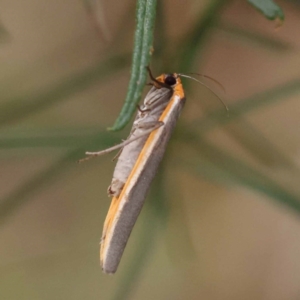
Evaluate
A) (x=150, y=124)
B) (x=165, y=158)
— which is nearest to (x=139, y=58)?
(x=150, y=124)

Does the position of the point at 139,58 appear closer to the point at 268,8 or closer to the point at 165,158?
the point at 268,8

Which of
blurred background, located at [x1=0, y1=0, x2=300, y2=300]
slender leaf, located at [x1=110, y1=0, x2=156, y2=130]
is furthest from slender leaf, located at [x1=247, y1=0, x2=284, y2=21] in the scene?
blurred background, located at [x1=0, y1=0, x2=300, y2=300]

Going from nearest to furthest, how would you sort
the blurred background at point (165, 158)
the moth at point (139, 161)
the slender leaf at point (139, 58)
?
1. the slender leaf at point (139, 58)
2. the moth at point (139, 161)
3. the blurred background at point (165, 158)

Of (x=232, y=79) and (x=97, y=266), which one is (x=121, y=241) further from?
(x=232, y=79)

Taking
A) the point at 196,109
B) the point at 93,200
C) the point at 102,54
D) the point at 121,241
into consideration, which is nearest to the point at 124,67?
the point at 102,54

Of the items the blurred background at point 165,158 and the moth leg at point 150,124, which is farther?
the blurred background at point 165,158

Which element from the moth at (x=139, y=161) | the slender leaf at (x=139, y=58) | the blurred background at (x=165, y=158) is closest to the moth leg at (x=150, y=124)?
the moth at (x=139, y=161)

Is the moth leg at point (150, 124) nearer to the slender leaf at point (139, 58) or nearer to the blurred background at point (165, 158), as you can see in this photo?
the slender leaf at point (139, 58)

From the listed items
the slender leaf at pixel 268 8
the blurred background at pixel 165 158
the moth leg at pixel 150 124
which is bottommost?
the blurred background at pixel 165 158

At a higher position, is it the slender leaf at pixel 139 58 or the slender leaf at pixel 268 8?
the slender leaf at pixel 268 8
